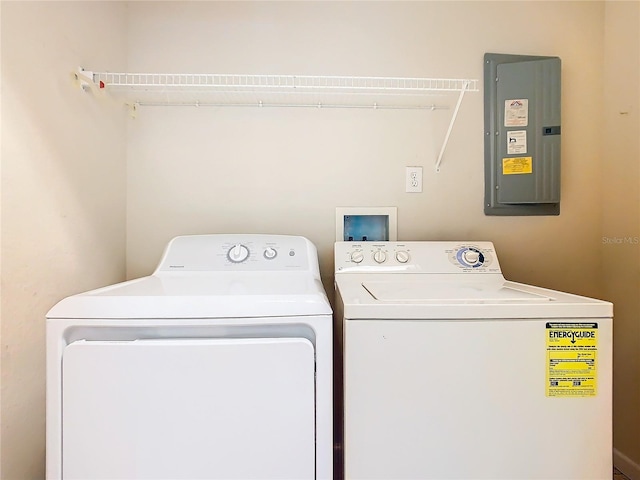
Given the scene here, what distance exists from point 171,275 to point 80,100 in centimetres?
72

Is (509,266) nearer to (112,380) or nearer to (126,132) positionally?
(112,380)

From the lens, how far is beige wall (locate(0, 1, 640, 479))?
1.46 m

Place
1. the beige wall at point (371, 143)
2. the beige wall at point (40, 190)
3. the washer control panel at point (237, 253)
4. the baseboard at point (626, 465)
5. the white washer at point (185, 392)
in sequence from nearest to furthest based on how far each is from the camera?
the white washer at point (185, 392) → the beige wall at point (40, 190) → the washer control panel at point (237, 253) → the baseboard at point (626, 465) → the beige wall at point (371, 143)

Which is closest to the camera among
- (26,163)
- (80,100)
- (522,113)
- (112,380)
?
(112,380)

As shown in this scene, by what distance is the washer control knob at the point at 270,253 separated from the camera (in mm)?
1265

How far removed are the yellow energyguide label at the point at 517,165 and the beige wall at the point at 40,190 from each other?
5.76 ft

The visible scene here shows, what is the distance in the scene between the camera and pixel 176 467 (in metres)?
0.75

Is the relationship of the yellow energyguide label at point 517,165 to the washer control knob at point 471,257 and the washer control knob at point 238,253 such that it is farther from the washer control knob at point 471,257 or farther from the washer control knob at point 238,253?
the washer control knob at point 238,253

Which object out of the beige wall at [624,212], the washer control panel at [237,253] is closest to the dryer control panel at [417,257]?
the washer control panel at [237,253]

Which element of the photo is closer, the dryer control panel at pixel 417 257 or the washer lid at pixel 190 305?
the washer lid at pixel 190 305

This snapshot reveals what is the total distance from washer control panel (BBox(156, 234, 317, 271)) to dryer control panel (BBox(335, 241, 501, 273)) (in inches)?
6.0

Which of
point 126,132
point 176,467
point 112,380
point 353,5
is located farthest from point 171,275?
point 353,5

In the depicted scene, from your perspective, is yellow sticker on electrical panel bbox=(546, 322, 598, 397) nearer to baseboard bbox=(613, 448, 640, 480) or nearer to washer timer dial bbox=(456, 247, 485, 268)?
washer timer dial bbox=(456, 247, 485, 268)

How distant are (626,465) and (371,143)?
181 cm
